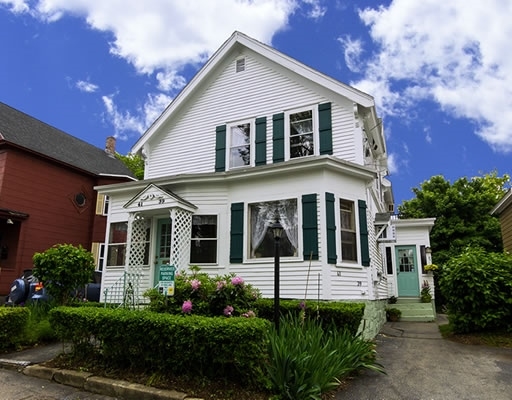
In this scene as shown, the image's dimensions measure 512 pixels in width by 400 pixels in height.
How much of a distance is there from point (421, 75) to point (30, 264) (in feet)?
64.0

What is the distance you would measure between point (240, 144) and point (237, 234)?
11.5 ft

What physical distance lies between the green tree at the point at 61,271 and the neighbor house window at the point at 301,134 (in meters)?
6.41

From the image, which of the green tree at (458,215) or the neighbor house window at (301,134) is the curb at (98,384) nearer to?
the neighbor house window at (301,134)

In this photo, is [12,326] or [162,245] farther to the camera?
[162,245]

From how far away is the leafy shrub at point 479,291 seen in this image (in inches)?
307

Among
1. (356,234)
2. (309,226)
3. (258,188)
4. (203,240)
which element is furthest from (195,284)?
(356,234)

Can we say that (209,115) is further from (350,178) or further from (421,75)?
(421,75)

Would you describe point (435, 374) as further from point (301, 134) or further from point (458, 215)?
point (458, 215)

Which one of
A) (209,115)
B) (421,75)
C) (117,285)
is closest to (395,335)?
(117,285)

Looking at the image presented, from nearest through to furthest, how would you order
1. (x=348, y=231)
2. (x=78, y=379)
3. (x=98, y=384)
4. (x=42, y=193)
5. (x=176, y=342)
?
(x=176, y=342), (x=98, y=384), (x=78, y=379), (x=348, y=231), (x=42, y=193)

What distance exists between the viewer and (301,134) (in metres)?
10.7

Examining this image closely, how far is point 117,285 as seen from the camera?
1032 centimetres

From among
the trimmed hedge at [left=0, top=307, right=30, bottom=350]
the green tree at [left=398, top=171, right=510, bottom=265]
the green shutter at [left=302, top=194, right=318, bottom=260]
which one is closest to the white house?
the green shutter at [left=302, top=194, right=318, bottom=260]

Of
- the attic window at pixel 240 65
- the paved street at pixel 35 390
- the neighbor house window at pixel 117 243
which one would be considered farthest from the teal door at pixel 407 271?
the paved street at pixel 35 390
